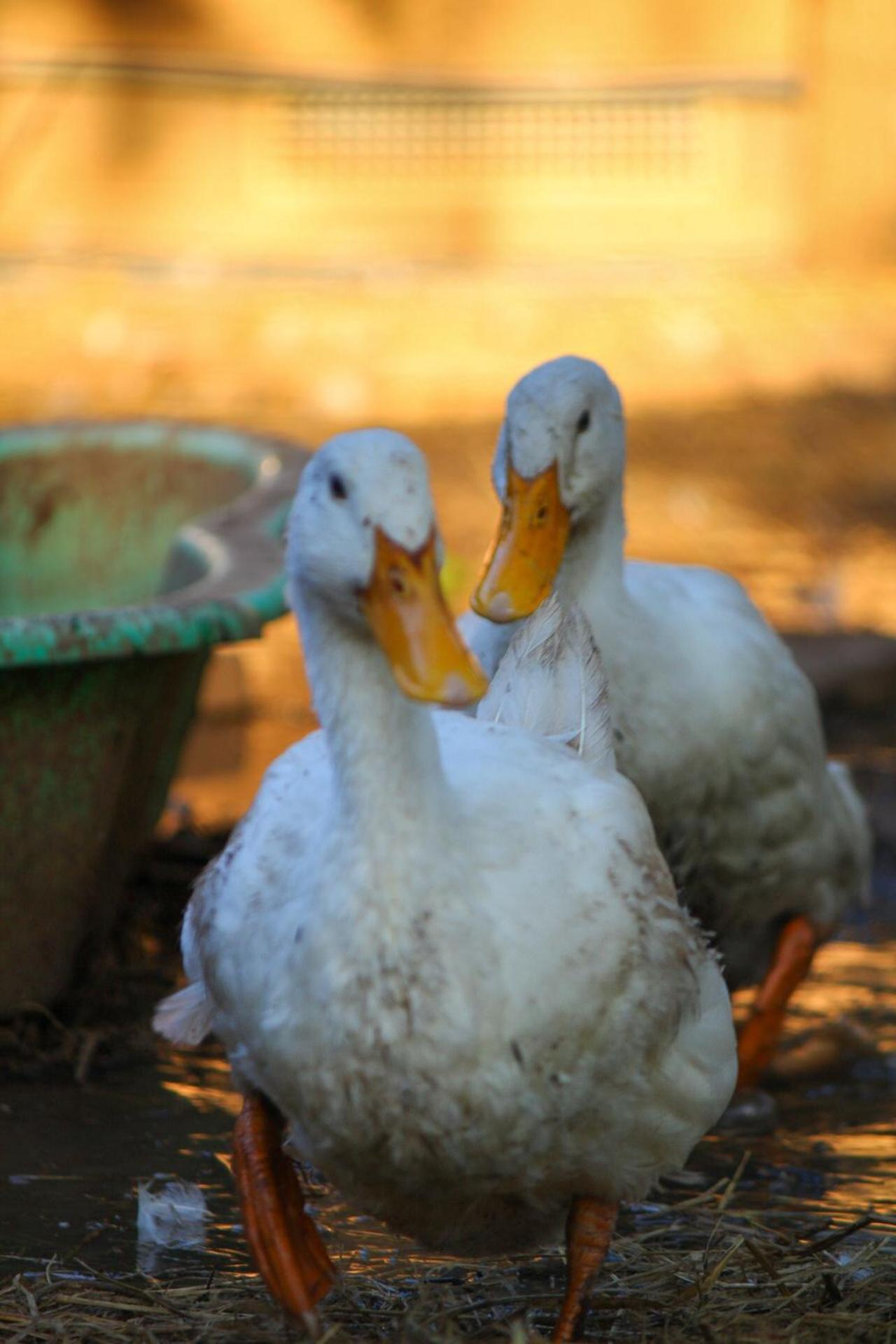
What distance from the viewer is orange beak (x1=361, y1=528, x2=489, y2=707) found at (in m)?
2.35

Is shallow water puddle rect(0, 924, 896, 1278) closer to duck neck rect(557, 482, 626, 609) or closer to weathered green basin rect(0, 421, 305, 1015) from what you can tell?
weathered green basin rect(0, 421, 305, 1015)

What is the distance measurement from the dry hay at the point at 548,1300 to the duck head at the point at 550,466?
1034 millimetres

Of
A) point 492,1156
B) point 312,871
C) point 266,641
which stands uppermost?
point 312,871

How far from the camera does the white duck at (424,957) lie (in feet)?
8.04

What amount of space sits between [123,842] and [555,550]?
1251 mm

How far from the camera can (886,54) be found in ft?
36.1

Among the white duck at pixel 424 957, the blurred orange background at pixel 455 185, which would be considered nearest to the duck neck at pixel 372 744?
the white duck at pixel 424 957

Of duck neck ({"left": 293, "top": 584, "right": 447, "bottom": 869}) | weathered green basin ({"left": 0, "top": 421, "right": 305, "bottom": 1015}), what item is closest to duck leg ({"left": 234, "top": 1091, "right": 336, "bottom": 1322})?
duck neck ({"left": 293, "top": 584, "right": 447, "bottom": 869})

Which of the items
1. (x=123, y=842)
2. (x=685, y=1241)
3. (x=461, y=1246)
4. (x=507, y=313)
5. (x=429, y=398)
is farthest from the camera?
(x=507, y=313)

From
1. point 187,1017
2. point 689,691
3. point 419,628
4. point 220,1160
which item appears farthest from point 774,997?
point 419,628

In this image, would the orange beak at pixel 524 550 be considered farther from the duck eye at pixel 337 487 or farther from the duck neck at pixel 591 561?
the duck eye at pixel 337 487

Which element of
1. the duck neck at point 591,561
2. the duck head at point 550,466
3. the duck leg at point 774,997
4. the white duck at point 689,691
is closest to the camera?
the duck head at point 550,466

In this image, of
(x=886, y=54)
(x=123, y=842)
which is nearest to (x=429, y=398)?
(x=886, y=54)

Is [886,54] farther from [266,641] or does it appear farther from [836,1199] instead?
[836,1199]
